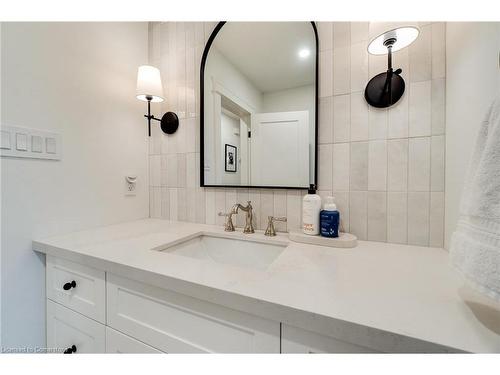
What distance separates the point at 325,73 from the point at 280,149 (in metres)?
0.37

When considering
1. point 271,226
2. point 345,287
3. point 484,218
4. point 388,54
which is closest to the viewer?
point 484,218

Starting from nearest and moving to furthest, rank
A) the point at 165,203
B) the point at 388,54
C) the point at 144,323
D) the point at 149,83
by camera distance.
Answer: the point at 144,323 → the point at 388,54 → the point at 149,83 → the point at 165,203

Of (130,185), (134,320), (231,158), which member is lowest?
(134,320)

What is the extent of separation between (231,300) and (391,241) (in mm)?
693

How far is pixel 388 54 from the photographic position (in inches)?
28.4

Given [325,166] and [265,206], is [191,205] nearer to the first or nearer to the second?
[265,206]

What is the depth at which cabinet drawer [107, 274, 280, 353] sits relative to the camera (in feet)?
1.52

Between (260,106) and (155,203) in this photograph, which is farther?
(155,203)

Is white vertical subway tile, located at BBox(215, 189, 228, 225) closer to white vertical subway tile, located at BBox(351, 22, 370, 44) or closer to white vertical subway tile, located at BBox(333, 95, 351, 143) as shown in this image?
white vertical subway tile, located at BBox(333, 95, 351, 143)

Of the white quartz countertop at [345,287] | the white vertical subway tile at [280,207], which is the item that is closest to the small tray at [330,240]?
the white quartz countertop at [345,287]

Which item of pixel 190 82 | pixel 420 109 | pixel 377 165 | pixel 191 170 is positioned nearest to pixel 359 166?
pixel 377 165

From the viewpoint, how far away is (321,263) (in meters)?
0.63

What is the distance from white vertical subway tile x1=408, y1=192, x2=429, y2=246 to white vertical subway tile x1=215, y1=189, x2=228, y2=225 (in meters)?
0.80

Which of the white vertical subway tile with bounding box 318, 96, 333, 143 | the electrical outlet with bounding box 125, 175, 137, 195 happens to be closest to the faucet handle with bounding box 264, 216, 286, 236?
the white vertical subway tile with bounding box 318, 96, 333, 143
